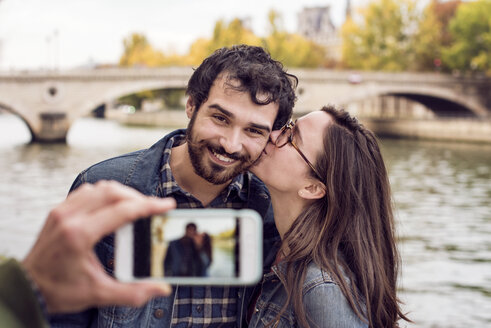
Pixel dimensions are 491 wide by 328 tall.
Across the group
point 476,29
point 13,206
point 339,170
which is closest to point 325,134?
point 339,170

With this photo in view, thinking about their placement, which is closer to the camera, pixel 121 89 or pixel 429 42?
pixel 121 89

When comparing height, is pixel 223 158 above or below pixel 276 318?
above

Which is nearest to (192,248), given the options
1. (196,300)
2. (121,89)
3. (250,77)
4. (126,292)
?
(126,292)

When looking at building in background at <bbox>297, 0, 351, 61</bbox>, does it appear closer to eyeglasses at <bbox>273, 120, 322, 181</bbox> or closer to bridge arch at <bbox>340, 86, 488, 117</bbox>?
bridge arch at <bbox>340, 86, 488, 117</bbox>

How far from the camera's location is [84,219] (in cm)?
71

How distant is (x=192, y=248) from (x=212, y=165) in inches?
46.9

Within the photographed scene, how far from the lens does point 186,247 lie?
2.78 feet

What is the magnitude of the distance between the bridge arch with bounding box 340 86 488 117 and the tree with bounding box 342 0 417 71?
124 inches

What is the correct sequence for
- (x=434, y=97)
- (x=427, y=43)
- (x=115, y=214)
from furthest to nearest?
(x=427, y=43) → (x=434, y=97) → (x=115, y=214)

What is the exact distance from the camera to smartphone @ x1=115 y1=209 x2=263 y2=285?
0.81m

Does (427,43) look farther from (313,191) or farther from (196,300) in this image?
(196,300)

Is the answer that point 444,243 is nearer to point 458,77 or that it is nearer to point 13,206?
point 13,206

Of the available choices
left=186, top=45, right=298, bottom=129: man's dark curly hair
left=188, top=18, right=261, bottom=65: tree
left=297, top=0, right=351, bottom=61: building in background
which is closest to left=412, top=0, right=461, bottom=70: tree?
left=188, top=18, right=261, bottom=65: tree

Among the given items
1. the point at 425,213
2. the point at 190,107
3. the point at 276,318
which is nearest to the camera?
the point at 276,318
